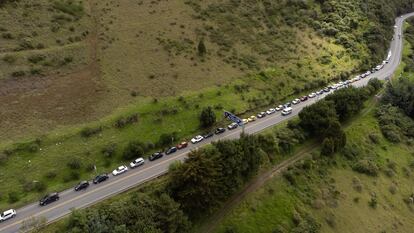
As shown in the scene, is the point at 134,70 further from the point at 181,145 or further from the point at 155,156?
the point at 155,156

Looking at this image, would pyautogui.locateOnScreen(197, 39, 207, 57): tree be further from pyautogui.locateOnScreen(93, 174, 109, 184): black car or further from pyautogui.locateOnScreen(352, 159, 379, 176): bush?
pyautogui.locateOnScreen(352, 159, 379, 176): bush

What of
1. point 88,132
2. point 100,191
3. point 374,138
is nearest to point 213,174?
point 100,191

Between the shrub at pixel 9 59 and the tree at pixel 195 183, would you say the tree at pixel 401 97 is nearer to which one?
the tree at pixel 195 183

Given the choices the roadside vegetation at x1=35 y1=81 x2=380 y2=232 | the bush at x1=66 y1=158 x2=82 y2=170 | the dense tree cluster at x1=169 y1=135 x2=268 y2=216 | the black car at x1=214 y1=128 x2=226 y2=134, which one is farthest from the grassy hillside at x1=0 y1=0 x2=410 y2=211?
the dense tree cluster at x1=169 y1=135 x2=268 y2=216

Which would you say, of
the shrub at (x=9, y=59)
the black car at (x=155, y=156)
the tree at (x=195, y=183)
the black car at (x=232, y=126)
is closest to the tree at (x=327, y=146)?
the black car at (x=232, y=126)

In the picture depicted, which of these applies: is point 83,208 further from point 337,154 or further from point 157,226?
point 337,154

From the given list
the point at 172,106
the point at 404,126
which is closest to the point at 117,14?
the point at 172,106
